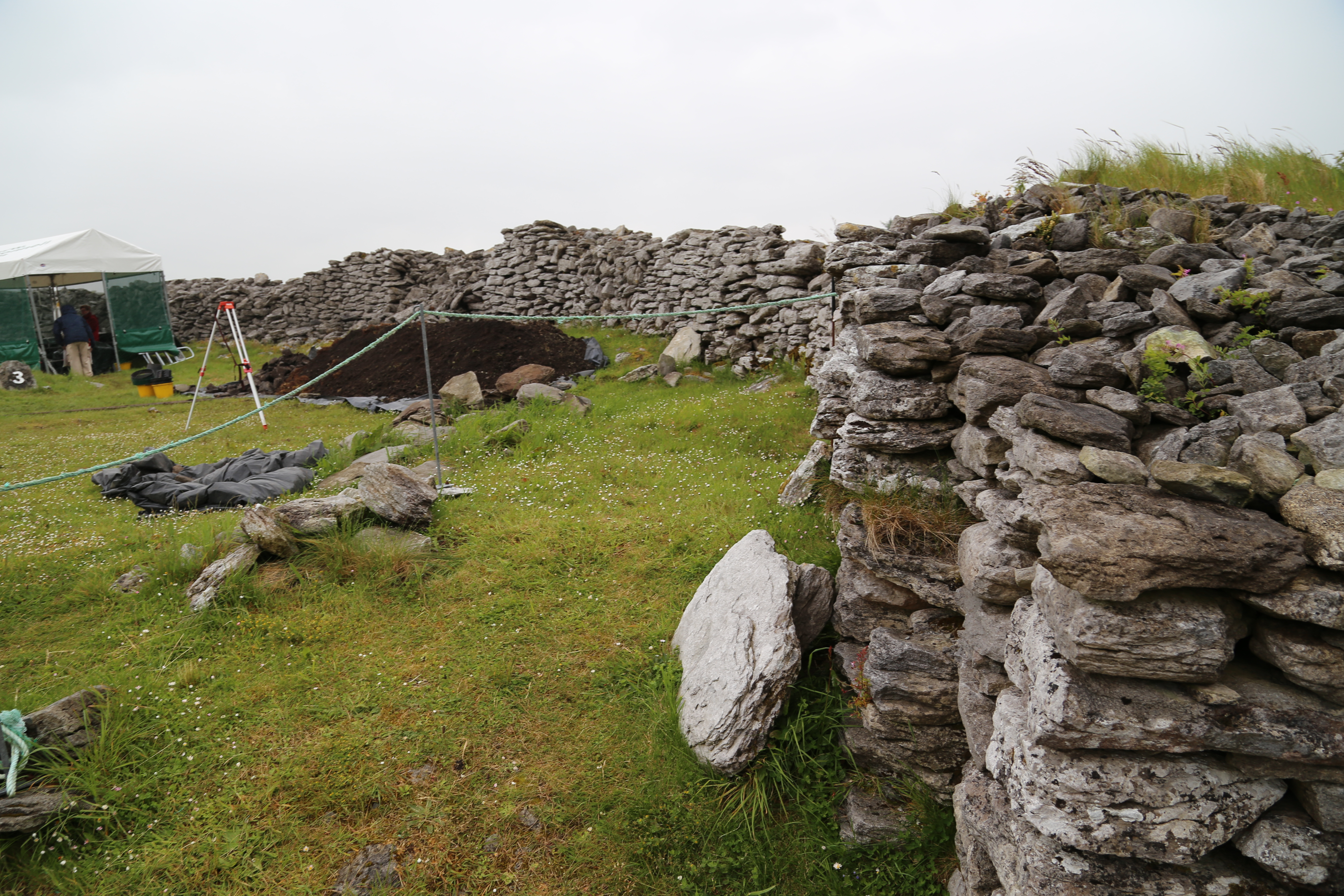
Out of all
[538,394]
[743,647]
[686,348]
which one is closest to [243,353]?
[538,394]

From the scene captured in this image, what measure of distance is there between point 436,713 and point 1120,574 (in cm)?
384

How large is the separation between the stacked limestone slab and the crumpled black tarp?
6899mm

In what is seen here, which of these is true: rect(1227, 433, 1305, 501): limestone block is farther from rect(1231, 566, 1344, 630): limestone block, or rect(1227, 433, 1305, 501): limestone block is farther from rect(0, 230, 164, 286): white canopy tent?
rect(0, 230, 164, 286): white canopy tent

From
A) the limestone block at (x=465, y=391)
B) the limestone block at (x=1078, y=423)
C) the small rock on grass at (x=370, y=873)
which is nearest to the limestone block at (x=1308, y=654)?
the limestone block at (x=1078, y=423)

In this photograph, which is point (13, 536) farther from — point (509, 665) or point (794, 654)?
point (794, 654)

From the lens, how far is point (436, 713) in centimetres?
427

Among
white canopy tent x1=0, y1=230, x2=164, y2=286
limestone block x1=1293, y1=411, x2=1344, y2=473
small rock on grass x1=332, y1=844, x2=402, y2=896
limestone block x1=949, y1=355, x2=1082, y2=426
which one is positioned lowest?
small rock on grass x1=332, y1=844, x2=402, y2=896

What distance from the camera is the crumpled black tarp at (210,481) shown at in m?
7.70

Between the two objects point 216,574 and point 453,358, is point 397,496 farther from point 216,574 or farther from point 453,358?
point 453,358

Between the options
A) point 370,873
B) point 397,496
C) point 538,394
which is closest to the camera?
point 370,873

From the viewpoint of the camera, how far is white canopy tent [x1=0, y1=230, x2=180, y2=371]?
18.8 meters

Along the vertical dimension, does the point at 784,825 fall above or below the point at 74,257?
below

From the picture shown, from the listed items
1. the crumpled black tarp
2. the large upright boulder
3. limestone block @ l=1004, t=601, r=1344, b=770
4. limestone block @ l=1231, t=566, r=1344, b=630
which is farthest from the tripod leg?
limestone block @ l=1231, t=566, r=1344, b=630

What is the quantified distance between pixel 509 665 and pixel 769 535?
2.02m
